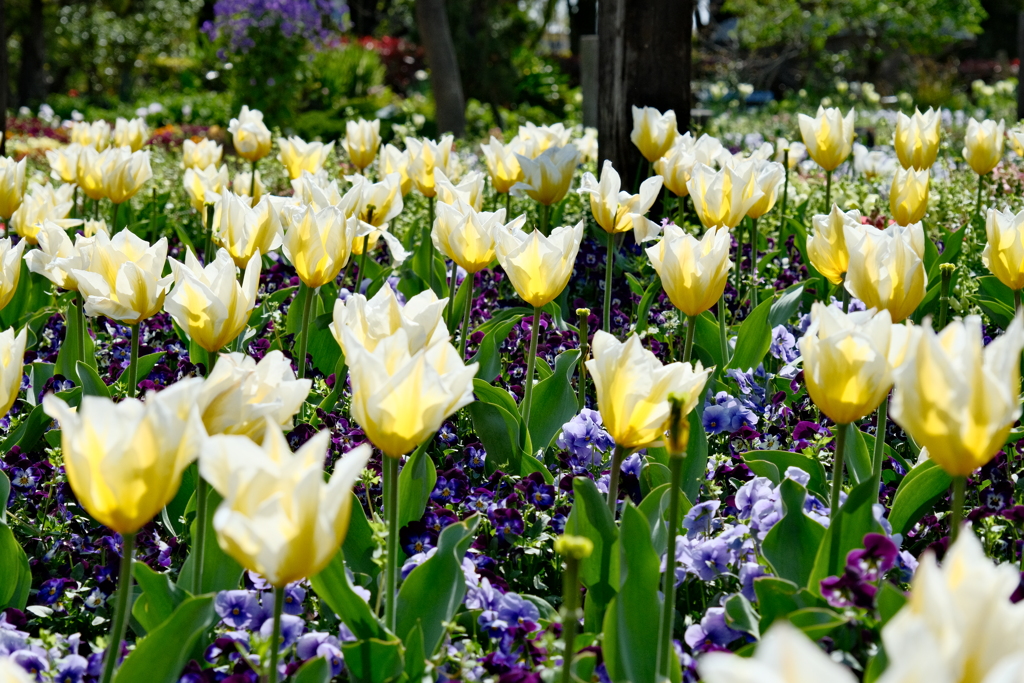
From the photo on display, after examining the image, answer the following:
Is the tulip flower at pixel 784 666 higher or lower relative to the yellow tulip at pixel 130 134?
higher

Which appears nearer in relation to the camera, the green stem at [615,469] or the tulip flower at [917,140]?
the green stem at [615,469]

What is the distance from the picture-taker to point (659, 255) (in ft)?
7.21

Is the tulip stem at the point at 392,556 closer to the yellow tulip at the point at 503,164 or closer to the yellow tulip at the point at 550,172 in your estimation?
the yellow tulip at the point at 550,172

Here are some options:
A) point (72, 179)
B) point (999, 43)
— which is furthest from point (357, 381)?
point (999, 43)

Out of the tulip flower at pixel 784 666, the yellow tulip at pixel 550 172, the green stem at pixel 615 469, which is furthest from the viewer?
the yellow tulip at pixel 550 172

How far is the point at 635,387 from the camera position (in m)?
1.53

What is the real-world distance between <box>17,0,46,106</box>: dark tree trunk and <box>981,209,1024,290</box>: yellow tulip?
2631 cm

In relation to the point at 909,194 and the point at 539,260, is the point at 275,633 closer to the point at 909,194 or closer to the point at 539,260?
the point at 539,260

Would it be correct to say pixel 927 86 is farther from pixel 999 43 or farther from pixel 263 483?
pixel 263 483

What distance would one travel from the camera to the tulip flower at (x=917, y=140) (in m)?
3.50

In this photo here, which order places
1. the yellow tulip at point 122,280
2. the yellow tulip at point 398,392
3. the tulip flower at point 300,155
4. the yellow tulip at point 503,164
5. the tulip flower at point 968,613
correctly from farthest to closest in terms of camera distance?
the tulip flower at point 300,155 < the yellow tulip at point 503,164 < the yellow tulip at point 122,280 < the yellow tulip at point 398,392 < the tulip flower at point 968,613

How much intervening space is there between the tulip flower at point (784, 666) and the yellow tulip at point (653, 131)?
122 inches

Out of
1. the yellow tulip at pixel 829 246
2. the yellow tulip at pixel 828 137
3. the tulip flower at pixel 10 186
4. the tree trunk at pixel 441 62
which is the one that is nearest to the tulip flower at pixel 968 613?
the yellow tulip at pixel 829 246

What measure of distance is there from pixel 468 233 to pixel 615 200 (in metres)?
0.55
